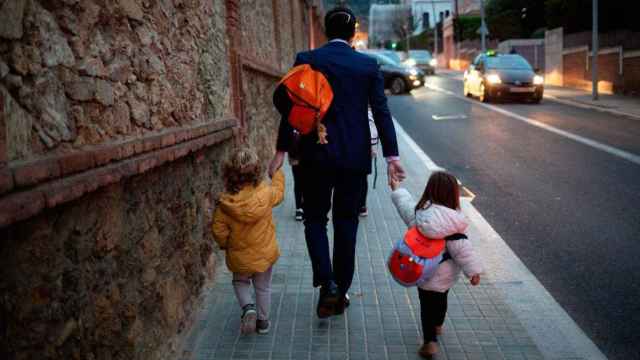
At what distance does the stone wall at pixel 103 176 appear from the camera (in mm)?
2082

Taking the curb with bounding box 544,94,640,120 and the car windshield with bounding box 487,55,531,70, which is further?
the car windshield with bounding box 487,55,531,70

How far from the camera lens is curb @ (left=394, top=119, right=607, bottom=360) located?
378 centimetres

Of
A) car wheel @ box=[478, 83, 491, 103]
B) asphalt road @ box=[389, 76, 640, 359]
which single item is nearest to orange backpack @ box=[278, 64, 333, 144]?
asphalt road @ box=[389, 76, 640, 359]

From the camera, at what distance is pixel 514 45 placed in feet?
133

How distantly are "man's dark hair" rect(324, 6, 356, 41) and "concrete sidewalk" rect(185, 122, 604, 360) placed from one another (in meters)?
1.87

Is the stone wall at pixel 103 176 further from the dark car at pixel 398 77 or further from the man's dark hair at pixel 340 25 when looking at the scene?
the dark car at pixel 398 77

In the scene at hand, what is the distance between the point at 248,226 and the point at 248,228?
0.05ft

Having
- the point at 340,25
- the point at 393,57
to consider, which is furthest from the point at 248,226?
the point at 393,57

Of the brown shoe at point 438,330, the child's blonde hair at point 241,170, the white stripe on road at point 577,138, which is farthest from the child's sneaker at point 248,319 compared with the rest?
the white stripe on road at point 577,138

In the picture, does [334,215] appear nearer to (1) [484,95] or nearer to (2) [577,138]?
(2) [577,138]

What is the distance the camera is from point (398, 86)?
27.1 metres

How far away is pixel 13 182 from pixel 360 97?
7.92 feet

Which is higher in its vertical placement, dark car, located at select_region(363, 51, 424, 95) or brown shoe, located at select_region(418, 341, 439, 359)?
dark car, located at select_region(363, 51, 424, 95)

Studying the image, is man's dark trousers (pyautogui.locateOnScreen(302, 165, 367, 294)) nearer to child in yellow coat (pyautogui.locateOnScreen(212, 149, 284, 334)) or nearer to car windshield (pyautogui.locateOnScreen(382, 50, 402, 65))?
child in yellow coat (pyautogui.locateOnScreen(212, 149, 284, 334))
